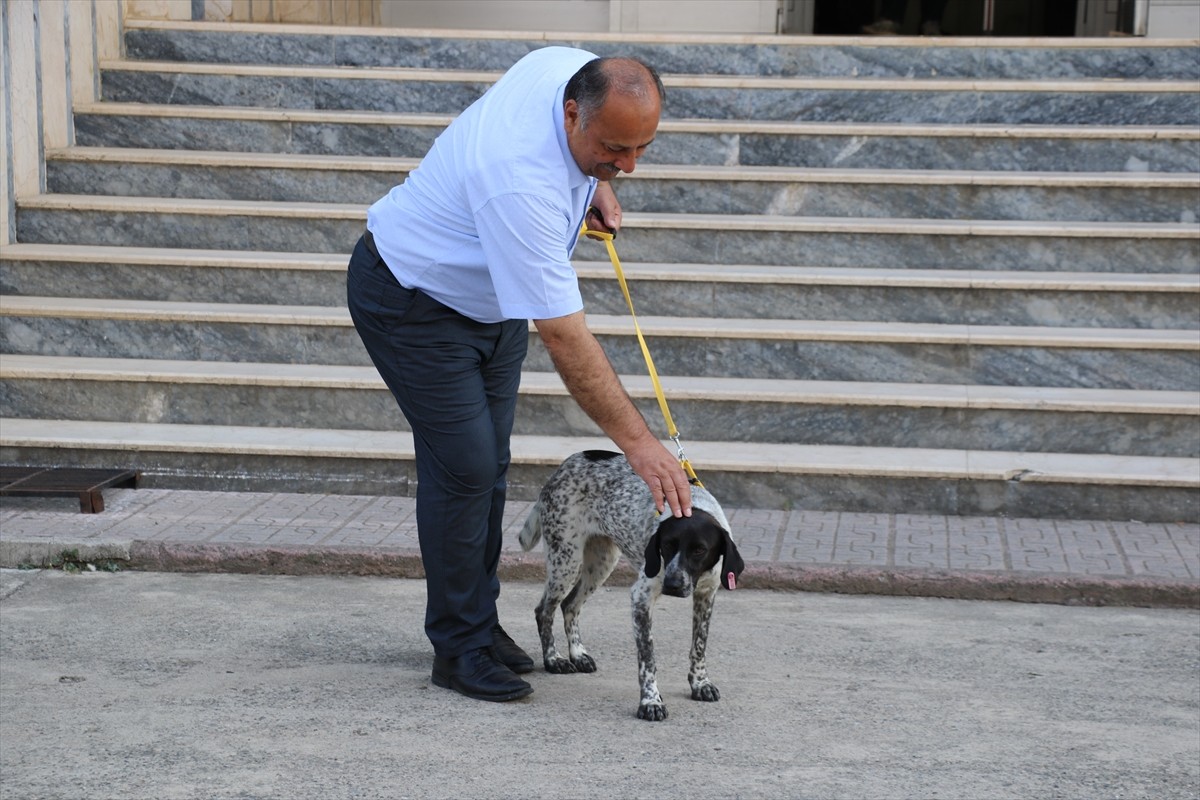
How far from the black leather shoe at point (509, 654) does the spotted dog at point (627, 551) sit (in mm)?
79

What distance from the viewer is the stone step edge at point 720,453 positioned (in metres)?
7.01

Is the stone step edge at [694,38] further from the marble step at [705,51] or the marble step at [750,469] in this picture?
the marble step at [750,469]

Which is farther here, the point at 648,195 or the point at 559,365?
the point at 648,195

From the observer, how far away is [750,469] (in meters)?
7.13

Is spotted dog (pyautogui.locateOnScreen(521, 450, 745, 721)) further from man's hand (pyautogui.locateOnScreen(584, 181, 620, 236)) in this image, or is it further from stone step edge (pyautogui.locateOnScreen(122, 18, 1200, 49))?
stone step edge (pyautogui.locateOnScreen(122, 18, 1200, 49))

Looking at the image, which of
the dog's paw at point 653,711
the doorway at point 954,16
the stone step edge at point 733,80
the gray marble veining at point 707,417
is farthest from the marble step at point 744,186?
the doorway at point 954,16

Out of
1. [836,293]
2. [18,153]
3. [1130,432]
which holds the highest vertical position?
[18,153]

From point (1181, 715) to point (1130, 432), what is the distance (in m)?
2.82

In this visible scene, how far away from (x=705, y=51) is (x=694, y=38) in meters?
0.11

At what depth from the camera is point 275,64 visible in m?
10.2

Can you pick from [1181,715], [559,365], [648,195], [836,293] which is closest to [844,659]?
[1181,715]

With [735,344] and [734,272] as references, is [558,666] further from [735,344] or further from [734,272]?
[734,272]

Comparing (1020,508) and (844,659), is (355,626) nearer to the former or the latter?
(844,659)

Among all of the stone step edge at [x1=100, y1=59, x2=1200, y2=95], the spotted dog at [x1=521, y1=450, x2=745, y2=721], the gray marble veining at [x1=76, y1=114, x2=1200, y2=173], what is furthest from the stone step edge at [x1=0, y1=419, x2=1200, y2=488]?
the stone step edge at [x1=100, y1=59, x2=1200, y2=95]
